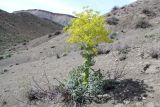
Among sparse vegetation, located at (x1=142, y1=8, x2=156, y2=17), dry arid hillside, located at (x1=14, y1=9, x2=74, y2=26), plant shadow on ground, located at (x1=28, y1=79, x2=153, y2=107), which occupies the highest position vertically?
sparse vegetation, located at (x1=142, y1=8, x2=156, y2=17)

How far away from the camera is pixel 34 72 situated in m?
21.7

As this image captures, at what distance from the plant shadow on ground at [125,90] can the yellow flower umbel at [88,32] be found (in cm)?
87

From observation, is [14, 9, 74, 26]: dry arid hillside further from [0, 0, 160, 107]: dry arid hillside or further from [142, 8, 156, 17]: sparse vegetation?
[142, 8, 156, 17]: sparse vegetation

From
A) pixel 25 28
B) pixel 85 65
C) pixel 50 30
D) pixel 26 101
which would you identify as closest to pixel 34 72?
pixel 26 101

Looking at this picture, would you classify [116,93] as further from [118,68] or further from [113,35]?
[113,35]

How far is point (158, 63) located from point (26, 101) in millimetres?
5257

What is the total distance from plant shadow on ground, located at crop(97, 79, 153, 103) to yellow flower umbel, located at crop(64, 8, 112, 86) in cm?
87

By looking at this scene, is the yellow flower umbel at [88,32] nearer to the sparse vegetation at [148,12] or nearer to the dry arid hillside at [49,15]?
the sparse vegetation at [148,12]

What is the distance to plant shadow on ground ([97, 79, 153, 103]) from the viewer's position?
13.0 m

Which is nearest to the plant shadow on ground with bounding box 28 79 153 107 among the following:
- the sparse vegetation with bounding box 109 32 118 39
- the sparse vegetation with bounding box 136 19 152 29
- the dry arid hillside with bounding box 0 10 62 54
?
the sparse vegetation with bounding box 109 32 118 39

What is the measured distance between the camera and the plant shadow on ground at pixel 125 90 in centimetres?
1301

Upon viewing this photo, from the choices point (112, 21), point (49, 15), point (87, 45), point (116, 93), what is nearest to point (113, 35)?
point (112, 21)

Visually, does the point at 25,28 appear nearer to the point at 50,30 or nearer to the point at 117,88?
the point at 50,30

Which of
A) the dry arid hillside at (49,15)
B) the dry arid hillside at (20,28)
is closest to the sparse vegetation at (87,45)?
the dry arid hillside at (20,28)
